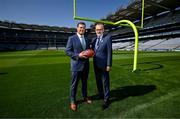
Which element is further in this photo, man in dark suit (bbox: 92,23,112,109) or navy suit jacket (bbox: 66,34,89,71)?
man in dark suit (bbox: 92,23,112,109)

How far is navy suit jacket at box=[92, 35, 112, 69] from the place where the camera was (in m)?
3.87

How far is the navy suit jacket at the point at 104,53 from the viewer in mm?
3867

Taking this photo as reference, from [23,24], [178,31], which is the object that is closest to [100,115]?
[178,31]

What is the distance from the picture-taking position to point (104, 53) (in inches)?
155

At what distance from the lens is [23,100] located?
4.34m

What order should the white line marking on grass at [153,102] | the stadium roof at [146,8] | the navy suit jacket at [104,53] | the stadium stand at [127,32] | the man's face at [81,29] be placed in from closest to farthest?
the white line marking on grass at [153,102]
the man's face at [81,29]
the navy suit jacket at [104,53]
the stadium roof at [146,8]
the stadium stand at [127,32]

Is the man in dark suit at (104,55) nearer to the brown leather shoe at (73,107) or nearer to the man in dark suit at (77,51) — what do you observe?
the man in dark suit at (77,51)

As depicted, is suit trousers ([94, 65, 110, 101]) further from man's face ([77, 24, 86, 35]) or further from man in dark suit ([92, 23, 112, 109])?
man's face ([77, 24, 86, 35])

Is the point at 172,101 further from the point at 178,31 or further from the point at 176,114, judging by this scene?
the point at 178,31

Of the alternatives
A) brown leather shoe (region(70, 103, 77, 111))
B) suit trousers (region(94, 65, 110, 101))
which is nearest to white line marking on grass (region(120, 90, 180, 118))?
suit trousers (region(94, 65, 110, 101))

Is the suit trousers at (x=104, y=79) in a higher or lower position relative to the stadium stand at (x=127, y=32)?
lower

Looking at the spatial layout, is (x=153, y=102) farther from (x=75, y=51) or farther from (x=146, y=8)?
(x=146, y=8)

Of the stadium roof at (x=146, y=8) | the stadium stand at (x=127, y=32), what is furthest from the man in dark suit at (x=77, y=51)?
the stadium roof at (x=146, y=8)

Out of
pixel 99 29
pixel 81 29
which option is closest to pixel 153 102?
pixel 99 29
